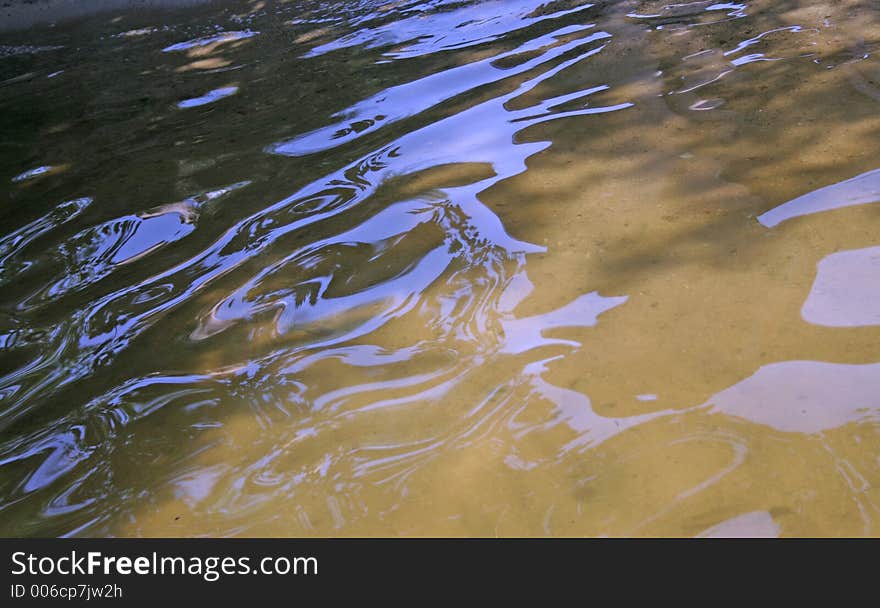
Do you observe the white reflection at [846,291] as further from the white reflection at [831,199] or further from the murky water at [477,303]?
the white reflection at [831,199]

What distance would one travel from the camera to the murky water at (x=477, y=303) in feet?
4.67

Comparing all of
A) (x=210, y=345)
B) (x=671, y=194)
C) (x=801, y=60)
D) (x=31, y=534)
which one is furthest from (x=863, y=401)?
(x=801, y=60)

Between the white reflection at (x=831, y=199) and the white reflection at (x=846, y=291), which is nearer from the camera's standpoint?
the white reflection at (x=846, y=291)

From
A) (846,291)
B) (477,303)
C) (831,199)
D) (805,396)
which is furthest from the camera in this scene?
(831,199)

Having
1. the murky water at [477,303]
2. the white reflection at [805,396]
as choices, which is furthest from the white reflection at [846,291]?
the white reflection at [805,396]

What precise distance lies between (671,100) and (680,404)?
1.70m

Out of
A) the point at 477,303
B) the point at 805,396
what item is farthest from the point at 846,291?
the point at 477,303

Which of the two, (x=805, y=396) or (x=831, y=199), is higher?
(x=831, y=199)

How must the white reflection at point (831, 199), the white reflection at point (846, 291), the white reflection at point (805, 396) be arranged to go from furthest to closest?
the white reflection at point (831, 199)
the white reflection at point (846, 291)
the white reflection at point (805, 396)

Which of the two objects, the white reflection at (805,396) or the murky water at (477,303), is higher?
→ the murky water at (477,303)

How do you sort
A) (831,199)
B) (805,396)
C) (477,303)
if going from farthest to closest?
(831,199)
(477,303)
(805,396)

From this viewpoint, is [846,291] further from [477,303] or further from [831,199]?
[477,303]

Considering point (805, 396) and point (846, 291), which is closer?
point (805, 396)

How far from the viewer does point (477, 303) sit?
1.92m
